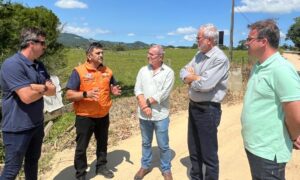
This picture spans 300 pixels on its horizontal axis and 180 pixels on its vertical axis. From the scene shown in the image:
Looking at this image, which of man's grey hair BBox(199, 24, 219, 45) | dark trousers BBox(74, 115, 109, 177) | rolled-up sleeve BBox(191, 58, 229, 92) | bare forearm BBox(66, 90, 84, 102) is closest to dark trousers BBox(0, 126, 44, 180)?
bare forearm BBox(66, 90, 84, 102)

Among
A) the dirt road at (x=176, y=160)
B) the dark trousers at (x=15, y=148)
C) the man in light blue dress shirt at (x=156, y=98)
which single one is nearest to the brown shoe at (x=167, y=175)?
the man in light blue dress shirt at (x=156, y=98)

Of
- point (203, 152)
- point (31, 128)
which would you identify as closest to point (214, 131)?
point (203, 152)

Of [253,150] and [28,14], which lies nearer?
[253,150]

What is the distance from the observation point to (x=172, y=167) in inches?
234

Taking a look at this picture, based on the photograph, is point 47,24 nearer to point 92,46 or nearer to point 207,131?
point 92,46

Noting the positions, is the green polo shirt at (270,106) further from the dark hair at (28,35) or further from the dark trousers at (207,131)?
the dark hair at (28,35)

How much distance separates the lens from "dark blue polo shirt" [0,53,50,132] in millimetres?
3881

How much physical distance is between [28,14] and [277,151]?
10494mm

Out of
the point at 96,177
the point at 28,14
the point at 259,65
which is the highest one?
the point at 28,14

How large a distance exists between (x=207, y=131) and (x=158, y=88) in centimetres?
99

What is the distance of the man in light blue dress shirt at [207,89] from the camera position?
14.4ft

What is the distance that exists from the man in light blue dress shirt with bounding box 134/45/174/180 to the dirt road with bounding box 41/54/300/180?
25.4 inches

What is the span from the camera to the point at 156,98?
510 centimetres

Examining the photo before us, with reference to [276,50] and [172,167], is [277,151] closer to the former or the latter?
[276,50]
